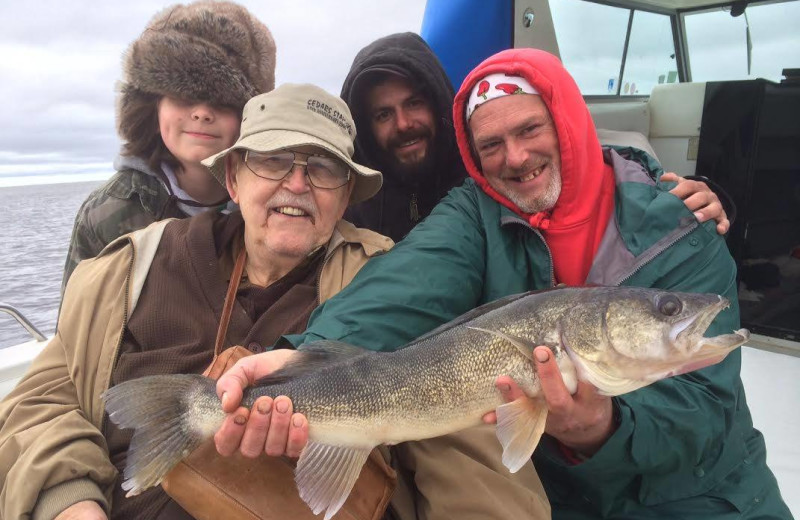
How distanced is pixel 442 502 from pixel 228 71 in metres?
3.03

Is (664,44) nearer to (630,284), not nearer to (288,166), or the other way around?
(630,284)

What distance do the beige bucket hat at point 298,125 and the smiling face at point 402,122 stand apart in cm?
99

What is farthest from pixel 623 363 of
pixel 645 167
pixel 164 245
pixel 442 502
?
pixel 164 245

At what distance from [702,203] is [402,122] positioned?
2119mm

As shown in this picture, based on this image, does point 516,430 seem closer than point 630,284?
Yes

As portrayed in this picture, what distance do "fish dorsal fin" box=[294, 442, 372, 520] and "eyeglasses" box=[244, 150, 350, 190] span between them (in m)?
1.38

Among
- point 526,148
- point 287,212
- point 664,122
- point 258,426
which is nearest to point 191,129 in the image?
point 287,212

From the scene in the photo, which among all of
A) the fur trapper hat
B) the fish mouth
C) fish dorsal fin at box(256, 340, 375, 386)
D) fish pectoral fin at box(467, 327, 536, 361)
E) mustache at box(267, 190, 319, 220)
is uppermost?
the fur trapper hat

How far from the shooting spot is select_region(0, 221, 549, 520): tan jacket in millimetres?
2186

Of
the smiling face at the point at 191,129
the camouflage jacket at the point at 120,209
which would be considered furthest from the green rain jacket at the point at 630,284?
the camouflage jacket at the point at 120,209

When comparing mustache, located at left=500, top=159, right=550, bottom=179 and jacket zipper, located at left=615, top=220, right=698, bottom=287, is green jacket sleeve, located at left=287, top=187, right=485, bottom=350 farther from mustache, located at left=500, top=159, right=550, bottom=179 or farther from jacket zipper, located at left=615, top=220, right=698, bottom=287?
jacket zipper, located at left=615, top=220, right=698, bottom=287

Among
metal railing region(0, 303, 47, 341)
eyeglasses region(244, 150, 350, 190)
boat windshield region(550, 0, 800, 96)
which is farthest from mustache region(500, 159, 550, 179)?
boat windshield region(550, 0, 800, 96)

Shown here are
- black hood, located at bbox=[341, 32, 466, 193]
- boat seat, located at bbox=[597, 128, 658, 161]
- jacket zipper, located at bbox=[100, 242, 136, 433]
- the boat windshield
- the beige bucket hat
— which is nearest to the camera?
jacket zipper, located at bbox=[100, 242, 136, 433]

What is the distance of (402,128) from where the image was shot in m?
4.05
